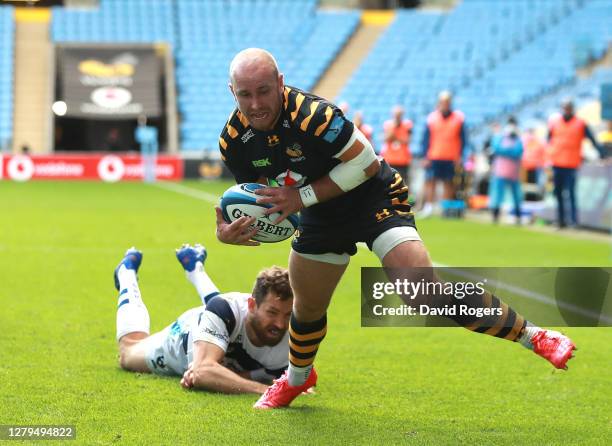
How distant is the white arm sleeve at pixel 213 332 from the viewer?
5438 mm

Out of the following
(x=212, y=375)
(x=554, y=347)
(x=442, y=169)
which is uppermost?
(x=554, y=347)

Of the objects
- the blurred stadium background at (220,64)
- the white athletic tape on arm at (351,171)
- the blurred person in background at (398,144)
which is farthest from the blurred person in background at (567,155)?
the blurred stadium background at (220,64)

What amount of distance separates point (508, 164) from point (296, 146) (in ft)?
46.9

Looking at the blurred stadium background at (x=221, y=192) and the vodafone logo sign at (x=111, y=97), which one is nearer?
the blurred stadium background at (x=221, y=192)

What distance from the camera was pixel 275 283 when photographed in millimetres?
5371

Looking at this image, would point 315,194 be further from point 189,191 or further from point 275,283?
point 189,191

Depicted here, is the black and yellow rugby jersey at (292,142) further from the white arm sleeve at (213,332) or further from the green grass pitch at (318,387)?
the green grass pitch at (318,387)

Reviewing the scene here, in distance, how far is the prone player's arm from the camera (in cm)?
536

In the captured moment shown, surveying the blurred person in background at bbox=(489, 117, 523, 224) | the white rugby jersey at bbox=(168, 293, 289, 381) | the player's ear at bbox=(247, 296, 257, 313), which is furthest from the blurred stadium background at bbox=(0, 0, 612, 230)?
the player's ear at bbox=(247, 296, 257, 313)

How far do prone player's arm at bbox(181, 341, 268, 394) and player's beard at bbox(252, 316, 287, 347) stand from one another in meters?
0.22

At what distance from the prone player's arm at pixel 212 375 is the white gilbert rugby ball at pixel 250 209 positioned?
0.87 meters

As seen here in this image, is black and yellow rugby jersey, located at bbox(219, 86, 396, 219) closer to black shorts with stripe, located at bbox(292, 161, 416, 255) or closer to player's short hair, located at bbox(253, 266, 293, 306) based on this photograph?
black shorts with stripe, located at bbox(292, 161, 416, 255)

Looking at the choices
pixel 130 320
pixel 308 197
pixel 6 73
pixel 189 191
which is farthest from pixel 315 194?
pixel 6 73

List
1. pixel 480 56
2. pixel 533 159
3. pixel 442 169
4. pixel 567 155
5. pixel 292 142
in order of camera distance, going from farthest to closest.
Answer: pixel 480 56 < pixel 533 159 < pixel 442 169 < pixel 567 155 < pixel 292 142
